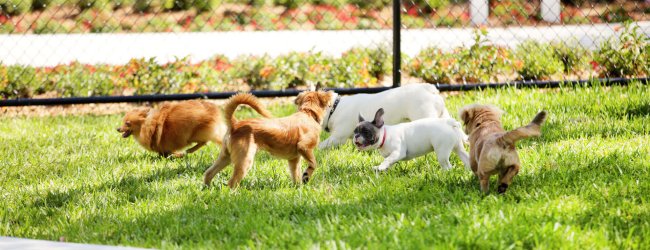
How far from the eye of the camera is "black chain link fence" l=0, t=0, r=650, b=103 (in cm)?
965

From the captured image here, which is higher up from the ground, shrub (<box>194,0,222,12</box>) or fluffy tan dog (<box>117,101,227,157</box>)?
shrub (<box>194,0,222,12</box>)

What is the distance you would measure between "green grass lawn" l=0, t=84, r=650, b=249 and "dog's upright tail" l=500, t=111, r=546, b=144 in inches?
12.6

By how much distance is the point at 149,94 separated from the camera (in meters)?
9.05

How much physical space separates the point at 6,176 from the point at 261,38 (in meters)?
7.05

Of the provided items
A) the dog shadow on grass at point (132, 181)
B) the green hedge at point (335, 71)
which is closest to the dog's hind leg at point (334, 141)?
the dog shadow on grass at point (132, 181)

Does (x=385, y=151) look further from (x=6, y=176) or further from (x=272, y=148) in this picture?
(x=6, y=176)

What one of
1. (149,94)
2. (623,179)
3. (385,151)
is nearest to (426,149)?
(385,151)

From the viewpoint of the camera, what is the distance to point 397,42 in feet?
29.6

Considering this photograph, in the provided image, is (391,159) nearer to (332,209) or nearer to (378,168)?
(378,168)

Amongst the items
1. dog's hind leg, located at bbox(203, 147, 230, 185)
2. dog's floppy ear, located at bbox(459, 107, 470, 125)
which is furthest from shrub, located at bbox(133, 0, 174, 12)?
dog's floppy ear, located at bbox(459, 107, 470, 125)

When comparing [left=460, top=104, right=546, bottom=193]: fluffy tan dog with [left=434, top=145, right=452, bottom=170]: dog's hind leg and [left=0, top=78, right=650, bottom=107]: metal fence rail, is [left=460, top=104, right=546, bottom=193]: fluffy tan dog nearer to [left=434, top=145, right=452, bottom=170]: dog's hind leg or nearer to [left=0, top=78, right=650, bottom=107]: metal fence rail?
[left=434, top=145, right=452, bottom=170]: dog's hind leg

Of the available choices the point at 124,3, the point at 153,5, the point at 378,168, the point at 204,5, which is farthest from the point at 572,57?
the point at 124,3

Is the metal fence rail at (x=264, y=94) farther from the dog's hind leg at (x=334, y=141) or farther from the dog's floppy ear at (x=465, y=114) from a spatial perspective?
the dog's floppy ear at (x=465, y=114)

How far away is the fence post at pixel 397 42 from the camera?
29.3 ft
